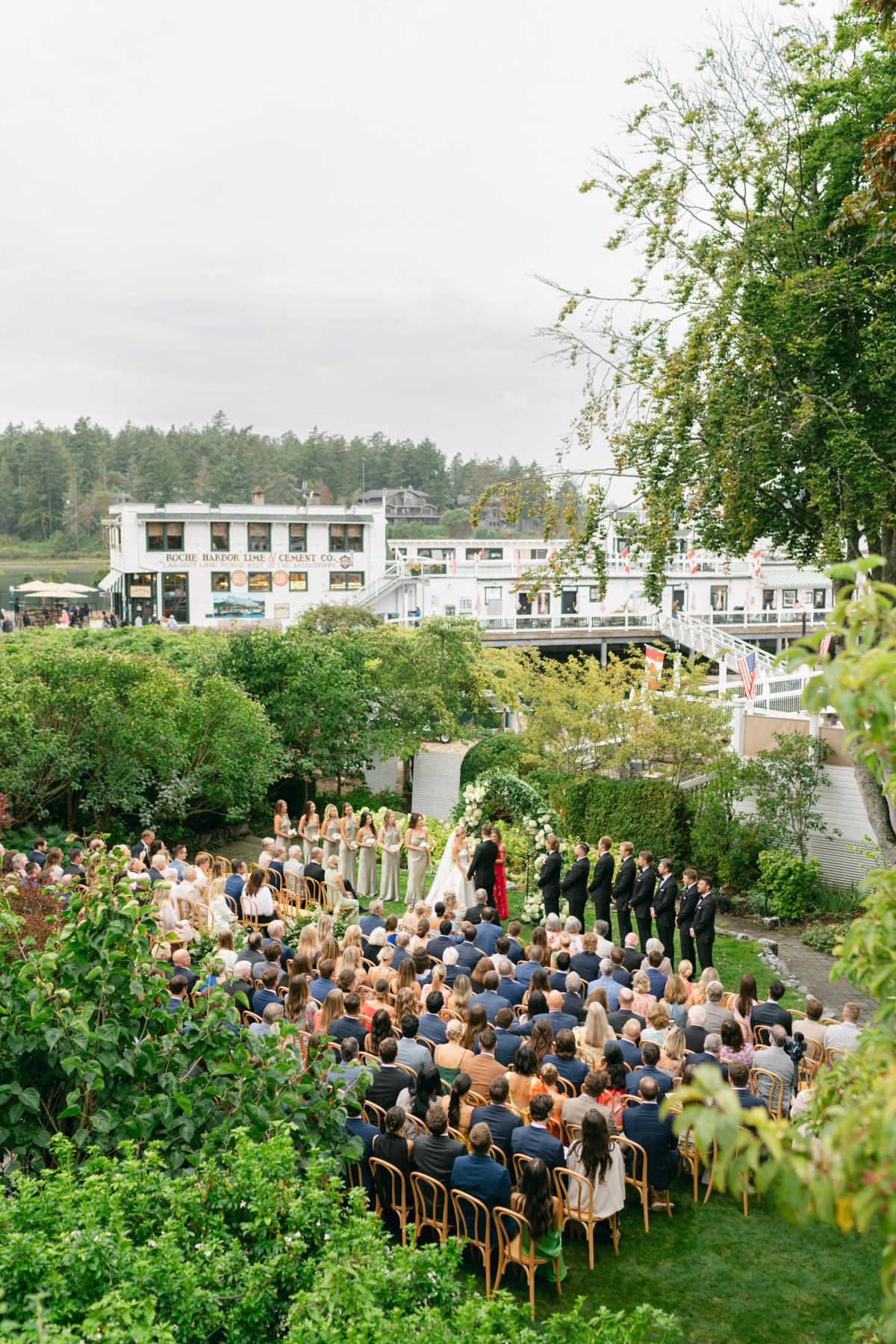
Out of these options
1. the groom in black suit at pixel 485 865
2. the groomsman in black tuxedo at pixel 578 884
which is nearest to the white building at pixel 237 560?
the groom in black suit at pixel 485 865

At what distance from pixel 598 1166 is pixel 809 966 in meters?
8.79

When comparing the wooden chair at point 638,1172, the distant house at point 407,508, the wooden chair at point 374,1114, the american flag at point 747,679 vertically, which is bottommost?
the wooden chair at point 638,1172

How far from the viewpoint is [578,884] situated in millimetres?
15305

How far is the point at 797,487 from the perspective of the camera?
51.9ft

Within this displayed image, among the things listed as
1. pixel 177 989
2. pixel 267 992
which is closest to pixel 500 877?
pixel 267 992

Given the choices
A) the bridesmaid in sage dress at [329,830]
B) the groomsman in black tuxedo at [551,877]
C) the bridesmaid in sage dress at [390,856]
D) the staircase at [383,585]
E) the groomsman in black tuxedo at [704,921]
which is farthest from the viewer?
the staircase at [383,585]

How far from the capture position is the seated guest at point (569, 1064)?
8.35m

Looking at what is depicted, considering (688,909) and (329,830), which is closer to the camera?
(688,909)

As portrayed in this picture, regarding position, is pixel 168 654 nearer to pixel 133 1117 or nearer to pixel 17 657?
pixel 17 657

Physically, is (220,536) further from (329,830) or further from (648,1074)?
(648,1074)

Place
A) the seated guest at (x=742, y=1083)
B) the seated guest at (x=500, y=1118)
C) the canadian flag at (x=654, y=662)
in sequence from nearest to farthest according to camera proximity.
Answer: the seated guest at (x=500, y=1118) < the seated guest at (x=742, y=1083) < the canadian flag at (x=654, y=662)

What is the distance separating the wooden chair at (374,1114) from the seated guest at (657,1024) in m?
2.58

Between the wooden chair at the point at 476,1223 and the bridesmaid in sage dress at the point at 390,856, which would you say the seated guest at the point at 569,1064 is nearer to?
the wooden chair at the point at 476,1223

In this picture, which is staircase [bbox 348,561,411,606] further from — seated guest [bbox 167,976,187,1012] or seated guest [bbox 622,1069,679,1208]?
seated guest [bbox 622,1069,679,1208]
